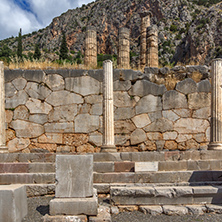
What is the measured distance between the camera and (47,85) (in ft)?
29.2

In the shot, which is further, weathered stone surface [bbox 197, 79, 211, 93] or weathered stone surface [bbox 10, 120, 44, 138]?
weathered stone surface [bbox 197, 79, 211, 93]

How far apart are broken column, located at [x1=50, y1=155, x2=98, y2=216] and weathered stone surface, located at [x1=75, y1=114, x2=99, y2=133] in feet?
15.6

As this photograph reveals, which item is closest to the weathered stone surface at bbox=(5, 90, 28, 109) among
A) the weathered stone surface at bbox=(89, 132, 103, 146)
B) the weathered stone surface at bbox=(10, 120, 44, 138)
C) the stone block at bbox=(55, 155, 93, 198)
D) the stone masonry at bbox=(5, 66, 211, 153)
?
the stone masonry at bbox=(5, 66, 211, 153)

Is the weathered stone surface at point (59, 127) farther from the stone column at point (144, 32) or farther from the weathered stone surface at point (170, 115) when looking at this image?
the stone column at point (144, 32)

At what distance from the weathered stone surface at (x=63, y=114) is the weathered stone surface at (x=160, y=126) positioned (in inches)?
108

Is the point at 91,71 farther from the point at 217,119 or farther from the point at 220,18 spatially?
the point at 220,18

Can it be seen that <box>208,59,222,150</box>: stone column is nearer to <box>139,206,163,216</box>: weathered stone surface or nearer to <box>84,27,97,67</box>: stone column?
<box>139,206,163,216</box>: weathered stone surface

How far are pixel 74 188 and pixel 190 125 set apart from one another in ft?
20.6


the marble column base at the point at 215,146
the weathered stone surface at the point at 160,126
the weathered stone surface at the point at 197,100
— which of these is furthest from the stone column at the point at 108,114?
the weathered stone surface at the point at 197,100

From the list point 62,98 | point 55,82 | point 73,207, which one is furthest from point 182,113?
point 73,207

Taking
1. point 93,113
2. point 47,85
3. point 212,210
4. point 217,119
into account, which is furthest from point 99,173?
point 47,85

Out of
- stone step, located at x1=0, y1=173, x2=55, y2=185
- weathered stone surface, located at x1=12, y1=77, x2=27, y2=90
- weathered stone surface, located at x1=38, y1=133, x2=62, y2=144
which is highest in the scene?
weathered stone surface, located at x1=12, y1=77, x2=27, y2=90

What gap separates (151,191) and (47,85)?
599cm

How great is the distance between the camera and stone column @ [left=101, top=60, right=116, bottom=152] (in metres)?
6.96
